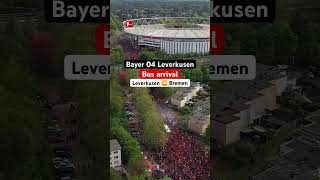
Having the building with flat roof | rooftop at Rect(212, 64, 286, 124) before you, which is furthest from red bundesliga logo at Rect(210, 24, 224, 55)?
the building with flat roof

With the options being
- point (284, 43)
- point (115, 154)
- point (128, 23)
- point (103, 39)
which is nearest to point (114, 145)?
point (115, 154)

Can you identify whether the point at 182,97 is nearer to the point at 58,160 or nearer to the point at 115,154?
the point at 115,154

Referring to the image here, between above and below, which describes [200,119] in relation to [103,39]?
below

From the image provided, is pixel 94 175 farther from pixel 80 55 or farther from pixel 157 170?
pixel 80 55

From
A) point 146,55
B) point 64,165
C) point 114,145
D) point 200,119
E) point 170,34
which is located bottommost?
point 64,165

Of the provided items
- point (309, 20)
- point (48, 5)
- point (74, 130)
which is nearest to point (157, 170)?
point (74, 130)

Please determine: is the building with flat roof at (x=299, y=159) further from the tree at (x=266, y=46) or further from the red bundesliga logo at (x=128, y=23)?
the red bundesliga logo at (x=128, y=23)

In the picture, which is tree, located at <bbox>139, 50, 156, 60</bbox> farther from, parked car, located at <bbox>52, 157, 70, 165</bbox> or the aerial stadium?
parked car, located at <bbox>52, 157, 70, 165</bbox>
